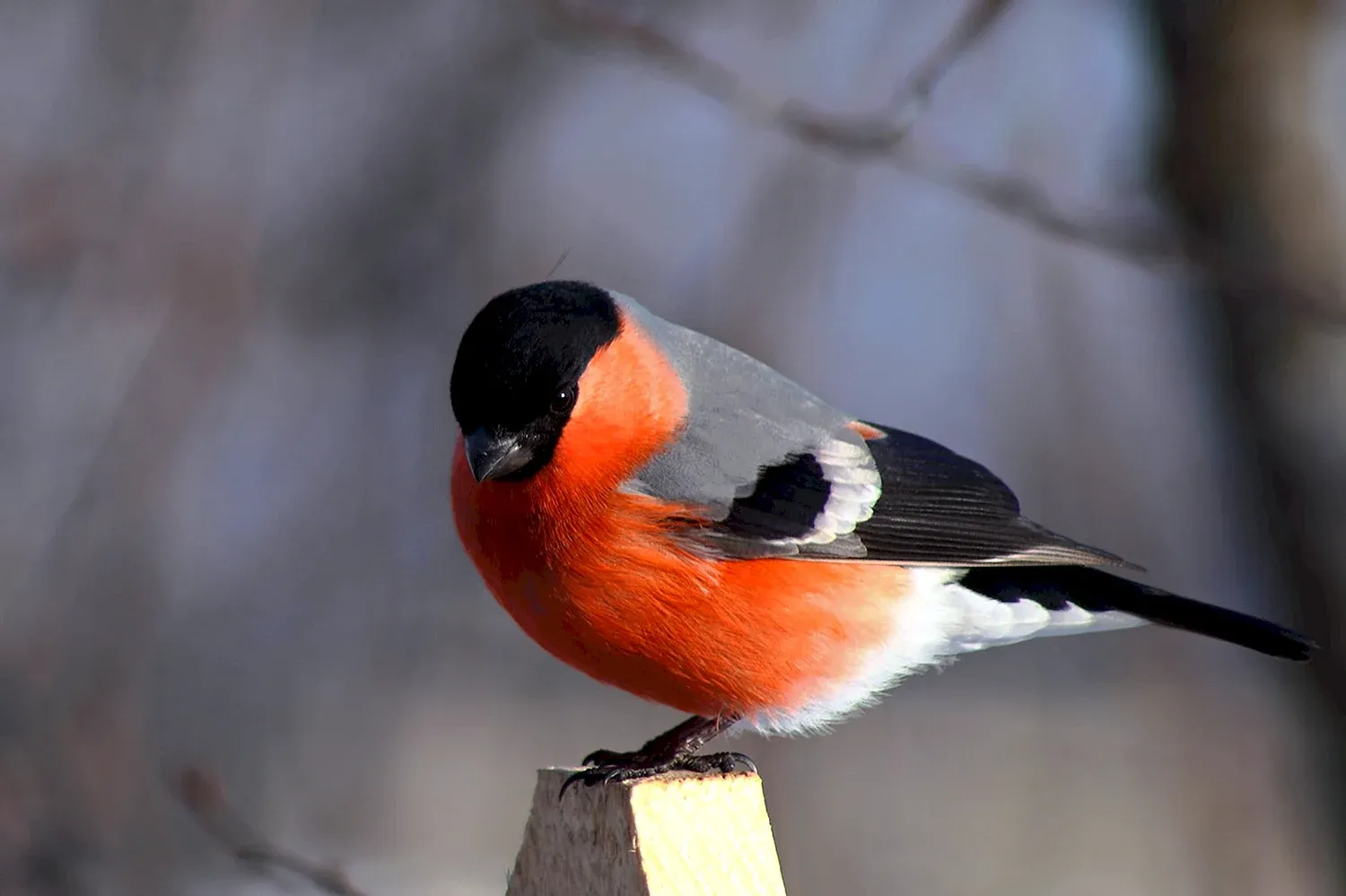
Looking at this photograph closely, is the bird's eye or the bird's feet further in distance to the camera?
the bird's eye

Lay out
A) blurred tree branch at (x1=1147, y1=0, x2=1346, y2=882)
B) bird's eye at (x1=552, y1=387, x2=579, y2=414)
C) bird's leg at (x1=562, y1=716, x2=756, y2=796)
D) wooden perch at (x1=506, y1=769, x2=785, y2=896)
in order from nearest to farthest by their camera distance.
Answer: wooden perch at (x1=506, y1=769, x2=785, y2=896) → bird's leg at (x1=562, y1=716, x2=756, y2=796) → bird's eye at (x1=552, y1=387, x2=579, y2=414) → blurred tree branch at (x1=1147, y1=0, x2=1346, y2=882)

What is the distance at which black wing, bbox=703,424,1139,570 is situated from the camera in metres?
2.65

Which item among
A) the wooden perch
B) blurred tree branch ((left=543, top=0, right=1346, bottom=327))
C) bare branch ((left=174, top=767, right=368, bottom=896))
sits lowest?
the wooden perch

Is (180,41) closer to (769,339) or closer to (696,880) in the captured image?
(769,339)

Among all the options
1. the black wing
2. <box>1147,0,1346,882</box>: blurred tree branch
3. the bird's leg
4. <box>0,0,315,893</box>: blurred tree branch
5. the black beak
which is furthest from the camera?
<box>1147,0,1346,882</box>: blurred tree branch

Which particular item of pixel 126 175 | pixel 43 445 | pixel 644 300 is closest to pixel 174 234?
pixel 126 175

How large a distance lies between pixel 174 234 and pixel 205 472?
68 cm

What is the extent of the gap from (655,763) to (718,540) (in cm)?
42

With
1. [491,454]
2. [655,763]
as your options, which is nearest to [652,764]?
[655,763]

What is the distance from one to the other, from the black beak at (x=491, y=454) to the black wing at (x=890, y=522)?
379 millimetres

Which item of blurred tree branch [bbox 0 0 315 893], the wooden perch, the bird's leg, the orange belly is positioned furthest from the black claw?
blurred tree branch [bbox 0 0 315 893]

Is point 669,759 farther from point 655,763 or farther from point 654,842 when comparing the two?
point 654,842

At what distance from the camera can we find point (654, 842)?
1.79 meters

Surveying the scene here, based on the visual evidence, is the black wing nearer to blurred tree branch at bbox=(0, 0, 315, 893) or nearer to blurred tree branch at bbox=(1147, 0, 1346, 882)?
blurred tree branch at bbox=(1147, 0, 1346, 882)
